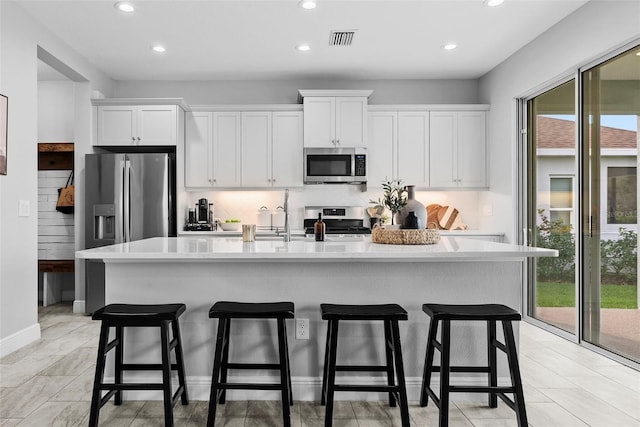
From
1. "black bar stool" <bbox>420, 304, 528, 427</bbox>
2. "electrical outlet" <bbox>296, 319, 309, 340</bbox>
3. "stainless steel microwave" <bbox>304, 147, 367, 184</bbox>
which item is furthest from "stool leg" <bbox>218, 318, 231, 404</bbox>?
"stainless steel microwave" <bbox>304, 147, 367, 184</bbox>

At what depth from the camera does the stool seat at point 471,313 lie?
2.07 m

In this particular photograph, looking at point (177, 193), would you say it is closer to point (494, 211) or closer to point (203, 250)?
point (203, 250)

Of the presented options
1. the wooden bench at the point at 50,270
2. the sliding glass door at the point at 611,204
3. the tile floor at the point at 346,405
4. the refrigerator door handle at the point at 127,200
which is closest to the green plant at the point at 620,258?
the sliding glass door at the point at 611,204

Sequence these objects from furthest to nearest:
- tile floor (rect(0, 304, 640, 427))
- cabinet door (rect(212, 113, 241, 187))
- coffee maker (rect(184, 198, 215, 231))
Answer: cabinet door (rect(212, 113, 241, 187)) → coffee maker (rect(184, 198, 215, 231)) → tile floor (rect(0, 304, 640, 427))

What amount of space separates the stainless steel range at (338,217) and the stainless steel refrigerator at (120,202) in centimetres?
163

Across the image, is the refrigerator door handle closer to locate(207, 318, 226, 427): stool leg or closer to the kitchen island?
the kitchen island

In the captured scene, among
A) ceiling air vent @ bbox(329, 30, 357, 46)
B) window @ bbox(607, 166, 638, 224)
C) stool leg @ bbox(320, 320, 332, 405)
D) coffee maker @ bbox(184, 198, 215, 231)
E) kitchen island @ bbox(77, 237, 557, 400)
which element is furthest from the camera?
coffee maker @ bbox(184, 198, 215, 231)

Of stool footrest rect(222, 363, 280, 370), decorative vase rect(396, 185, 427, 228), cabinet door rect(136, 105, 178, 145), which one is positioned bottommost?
stool footrest rect(222, 363, 280, 370)

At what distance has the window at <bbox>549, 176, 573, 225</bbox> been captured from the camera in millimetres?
3789

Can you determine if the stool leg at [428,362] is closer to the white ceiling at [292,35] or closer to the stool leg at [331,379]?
the stool leg at [331,379]

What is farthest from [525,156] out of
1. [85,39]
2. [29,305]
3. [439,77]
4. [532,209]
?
[29,305]

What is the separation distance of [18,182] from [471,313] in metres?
3.50

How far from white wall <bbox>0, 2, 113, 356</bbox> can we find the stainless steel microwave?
8.76ft

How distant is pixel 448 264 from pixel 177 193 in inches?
130
